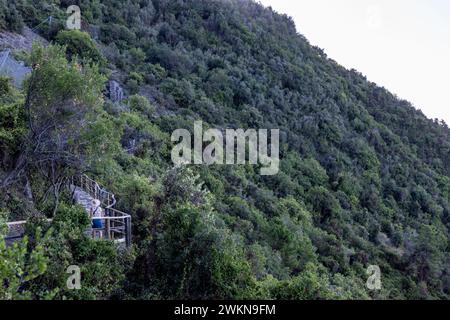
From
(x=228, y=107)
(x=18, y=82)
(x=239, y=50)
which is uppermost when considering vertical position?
(x=239, y=50)

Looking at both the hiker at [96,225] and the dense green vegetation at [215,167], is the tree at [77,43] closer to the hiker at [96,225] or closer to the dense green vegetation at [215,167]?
the dense green vegetation at [215,167]

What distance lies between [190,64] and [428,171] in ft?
73.4

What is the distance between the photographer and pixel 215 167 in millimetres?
24141

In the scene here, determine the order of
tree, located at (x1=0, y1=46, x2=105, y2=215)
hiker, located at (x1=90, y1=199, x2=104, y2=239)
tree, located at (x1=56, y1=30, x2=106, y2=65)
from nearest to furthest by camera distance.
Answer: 1. hiker, located at (x1=90, y1=199, x2=104, y2=239)
2. tree, located at (x1=0, y1=46, x2=105, y2=215)
3. tree, located at (x1=56, y1=30, x2=106, y2=65)

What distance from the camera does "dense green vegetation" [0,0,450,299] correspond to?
32.0 feet

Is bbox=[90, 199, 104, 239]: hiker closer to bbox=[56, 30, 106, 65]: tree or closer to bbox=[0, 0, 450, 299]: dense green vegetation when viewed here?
bbox=[0, 0, 450, 299]: dense green vegetation

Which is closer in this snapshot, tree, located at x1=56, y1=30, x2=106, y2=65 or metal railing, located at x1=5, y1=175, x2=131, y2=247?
metal railing, located at x1=5, y1=175, x2=131, y2=247

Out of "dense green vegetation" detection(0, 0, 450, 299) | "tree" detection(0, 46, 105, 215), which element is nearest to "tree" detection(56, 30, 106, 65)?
"dense green vegetation" detection(0, 0, 450, 299)

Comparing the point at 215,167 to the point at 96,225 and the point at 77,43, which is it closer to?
the point at 77,43

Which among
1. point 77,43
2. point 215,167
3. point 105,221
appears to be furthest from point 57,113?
point 77,43

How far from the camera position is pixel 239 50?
43.0 meters

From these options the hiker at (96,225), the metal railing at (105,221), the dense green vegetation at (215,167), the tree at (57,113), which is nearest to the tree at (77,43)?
the dense green vegetation at (215,167)
